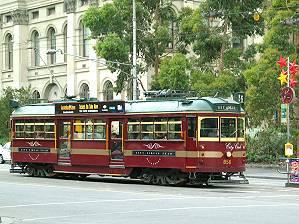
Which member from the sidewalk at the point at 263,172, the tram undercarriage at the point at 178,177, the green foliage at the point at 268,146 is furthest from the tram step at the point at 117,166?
the green foliage at the point at 268,146

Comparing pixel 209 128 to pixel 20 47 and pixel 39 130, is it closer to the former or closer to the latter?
pixel 39 130

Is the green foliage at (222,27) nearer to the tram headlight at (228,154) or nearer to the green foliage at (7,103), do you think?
the tram headlight at (228,154)

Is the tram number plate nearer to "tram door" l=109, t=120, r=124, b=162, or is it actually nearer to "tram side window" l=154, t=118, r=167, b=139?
"tram side window" l=154, t=118, r=167, b=139

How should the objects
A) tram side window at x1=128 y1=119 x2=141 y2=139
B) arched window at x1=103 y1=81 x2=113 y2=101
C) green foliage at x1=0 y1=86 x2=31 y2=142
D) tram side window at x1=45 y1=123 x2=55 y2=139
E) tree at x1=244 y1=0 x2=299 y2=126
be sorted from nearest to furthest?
tram side window at x1=128 y1=119 x2=141 y2=139 < tram side window at x1=45 y1=123 x2=55 y2=139 < tree at x1=244 y1=0 x2=299 y2=126 < green foliage at x1=0 y1=86 x2=31 y2=142 < arched window at x1=103 y1=81 x2=113 y2=101

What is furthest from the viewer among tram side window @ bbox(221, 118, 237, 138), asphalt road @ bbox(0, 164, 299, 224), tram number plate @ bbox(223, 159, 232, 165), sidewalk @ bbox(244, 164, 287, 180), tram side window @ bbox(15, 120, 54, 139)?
sidewalk @ bbox(244, 164, 287, 180)

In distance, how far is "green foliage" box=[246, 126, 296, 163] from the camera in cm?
4194

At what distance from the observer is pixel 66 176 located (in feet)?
109

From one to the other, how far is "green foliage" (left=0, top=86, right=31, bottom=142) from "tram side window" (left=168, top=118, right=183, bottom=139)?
31.8 m

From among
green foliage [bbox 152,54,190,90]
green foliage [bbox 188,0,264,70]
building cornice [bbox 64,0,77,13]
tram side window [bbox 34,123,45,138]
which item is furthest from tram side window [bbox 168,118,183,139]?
building cornice [bbox 64,0,77,13]

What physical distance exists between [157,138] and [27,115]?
7985 mm

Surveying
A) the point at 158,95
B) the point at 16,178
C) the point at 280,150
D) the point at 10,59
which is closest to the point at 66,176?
the point at 16,178

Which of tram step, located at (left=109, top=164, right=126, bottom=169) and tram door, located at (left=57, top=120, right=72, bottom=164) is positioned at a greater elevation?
tram door, located at (left=57, top=120, right=72, bottom=164)

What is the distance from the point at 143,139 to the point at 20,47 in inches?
1653

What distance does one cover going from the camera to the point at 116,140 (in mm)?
29109
